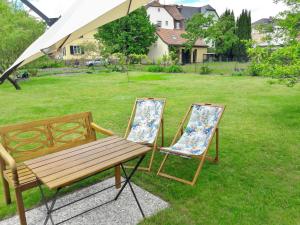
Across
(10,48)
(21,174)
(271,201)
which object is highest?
(10,48)

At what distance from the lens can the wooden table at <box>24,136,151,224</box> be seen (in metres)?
2.45

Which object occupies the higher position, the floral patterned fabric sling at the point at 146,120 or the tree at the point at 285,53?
the tree at the point at 285,53

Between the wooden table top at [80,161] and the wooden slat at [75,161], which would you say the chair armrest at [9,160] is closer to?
the wooden table top at [80,161]

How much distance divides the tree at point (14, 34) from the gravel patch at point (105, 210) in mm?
16086

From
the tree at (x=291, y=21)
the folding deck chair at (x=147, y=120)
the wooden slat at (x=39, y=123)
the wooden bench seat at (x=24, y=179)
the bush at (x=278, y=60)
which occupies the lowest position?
the wooden bench seat at (x=24, y=179)

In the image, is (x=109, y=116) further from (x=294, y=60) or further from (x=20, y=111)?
(x=294, y=60)

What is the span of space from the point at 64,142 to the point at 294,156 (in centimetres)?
423

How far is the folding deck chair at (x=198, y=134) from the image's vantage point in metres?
4.11

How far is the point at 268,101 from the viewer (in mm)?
10297

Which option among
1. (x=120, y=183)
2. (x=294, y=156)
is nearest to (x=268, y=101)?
(x=294, y=156)

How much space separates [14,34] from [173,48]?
71.1 feet

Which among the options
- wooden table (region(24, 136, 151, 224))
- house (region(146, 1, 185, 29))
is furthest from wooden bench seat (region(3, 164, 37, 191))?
house (region(146, 1, 185, 29))

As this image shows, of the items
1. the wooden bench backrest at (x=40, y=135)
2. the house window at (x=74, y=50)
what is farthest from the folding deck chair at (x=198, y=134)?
the house window at (x=74, y=50)

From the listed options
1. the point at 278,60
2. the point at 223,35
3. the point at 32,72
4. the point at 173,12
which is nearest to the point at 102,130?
the point at 278,60
